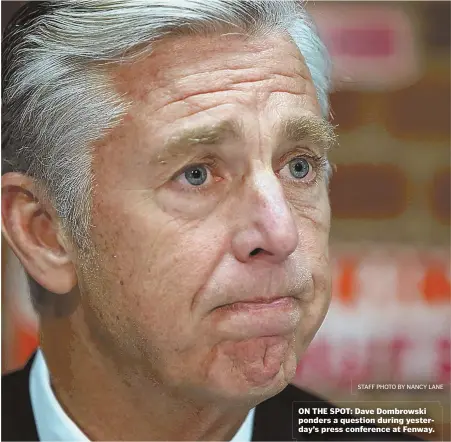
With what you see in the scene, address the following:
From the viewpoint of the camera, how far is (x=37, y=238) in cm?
140

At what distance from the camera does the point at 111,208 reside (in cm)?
132

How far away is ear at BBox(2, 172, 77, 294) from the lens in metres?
1.39

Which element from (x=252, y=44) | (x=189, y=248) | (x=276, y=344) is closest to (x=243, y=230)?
(x=189, y=248)

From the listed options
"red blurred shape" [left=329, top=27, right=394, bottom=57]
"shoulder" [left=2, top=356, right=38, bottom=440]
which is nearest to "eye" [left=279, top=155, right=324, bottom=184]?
"red blurred shape" [left=329, top=27, right=394, bottom=57]

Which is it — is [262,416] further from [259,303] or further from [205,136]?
[205,136]

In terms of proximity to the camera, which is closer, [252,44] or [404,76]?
[252,44]

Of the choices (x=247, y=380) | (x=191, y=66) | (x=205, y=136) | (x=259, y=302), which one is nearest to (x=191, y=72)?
(x=191, y=66)

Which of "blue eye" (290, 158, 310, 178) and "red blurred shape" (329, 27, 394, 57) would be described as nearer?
"blue eye" (290, 158, 310, 178)

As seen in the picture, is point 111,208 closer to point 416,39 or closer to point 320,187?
point 320,187

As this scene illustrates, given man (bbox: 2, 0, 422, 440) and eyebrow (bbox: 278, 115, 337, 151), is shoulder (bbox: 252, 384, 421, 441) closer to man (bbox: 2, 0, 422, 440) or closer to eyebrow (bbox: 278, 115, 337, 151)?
man (bbox: 2, 0, 422, 440)

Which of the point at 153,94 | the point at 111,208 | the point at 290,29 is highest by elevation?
the point at 290,29

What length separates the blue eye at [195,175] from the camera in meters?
1.31

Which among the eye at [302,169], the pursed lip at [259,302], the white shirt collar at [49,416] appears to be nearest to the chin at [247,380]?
the pursed lip at [259,302]

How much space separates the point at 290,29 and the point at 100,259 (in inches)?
21.6
